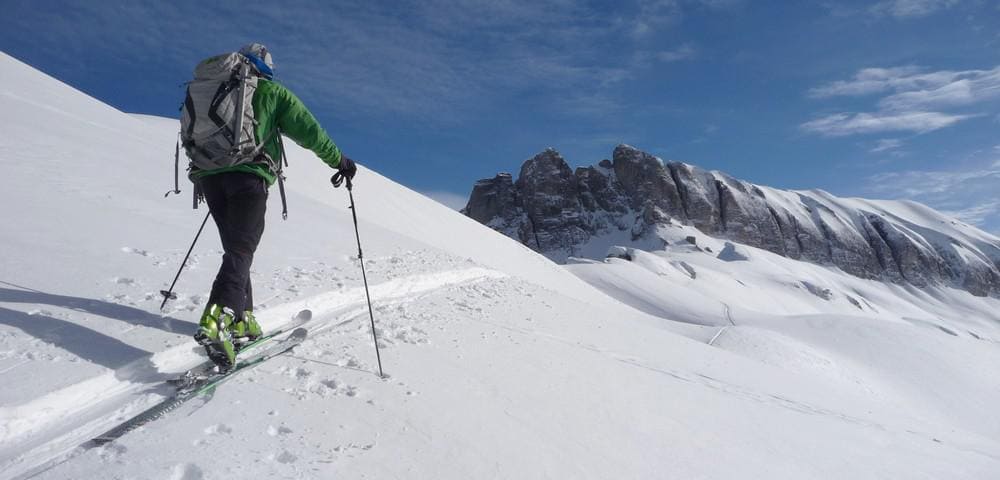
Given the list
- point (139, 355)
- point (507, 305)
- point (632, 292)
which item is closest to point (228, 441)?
point (139, 355)

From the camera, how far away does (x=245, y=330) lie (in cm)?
428

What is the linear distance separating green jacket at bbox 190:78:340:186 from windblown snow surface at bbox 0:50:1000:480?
141 cm

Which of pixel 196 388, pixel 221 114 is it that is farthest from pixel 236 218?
pixel 196 388

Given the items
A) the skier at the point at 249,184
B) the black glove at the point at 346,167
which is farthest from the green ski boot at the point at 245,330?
the black glove at the point at 346,167

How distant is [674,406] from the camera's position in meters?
5.37

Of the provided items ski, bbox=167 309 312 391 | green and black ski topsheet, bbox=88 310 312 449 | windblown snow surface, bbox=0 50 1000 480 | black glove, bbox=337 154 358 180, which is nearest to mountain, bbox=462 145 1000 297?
windblown snow surface, bbox=0 50 1000 480

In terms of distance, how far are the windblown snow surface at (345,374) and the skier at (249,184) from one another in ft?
1.67

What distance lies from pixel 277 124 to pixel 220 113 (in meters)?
0.48

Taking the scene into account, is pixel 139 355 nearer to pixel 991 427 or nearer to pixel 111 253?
pixel 111 253

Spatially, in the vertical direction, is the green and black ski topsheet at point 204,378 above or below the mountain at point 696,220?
below

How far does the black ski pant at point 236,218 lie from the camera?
412 centimetres

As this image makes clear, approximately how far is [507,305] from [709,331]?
47.1 feet

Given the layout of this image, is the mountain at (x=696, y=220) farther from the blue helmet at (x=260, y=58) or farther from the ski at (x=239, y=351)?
the blue helmet at (x=260, y=58)

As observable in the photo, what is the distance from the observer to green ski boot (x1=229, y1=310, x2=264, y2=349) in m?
4.15
